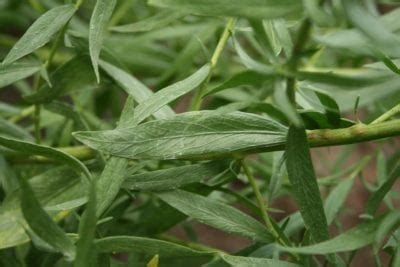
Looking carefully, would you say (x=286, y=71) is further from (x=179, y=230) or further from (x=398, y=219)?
(x=179, y=230)

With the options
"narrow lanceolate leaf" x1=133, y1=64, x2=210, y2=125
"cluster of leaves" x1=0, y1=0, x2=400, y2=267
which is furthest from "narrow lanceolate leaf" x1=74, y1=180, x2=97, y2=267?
"narrow lanceolate leaf" x1=133, y1=64, x2=210, y2=125

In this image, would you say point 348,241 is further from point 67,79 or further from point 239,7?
point 67,79

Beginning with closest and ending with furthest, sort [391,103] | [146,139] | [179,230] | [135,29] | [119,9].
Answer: [146,139], [135,29], [391,103], [119,9], [179,230]

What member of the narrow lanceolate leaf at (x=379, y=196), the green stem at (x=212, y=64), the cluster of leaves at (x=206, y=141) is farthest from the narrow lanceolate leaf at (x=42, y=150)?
the narrow lanceolate leaf at (x=379, y=196)

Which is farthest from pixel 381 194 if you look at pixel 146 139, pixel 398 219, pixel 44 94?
pixel 44 94

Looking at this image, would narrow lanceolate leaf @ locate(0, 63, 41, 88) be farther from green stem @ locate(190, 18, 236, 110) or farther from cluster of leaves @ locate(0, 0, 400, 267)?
green stem @ locate(190, 18, 236, 110)

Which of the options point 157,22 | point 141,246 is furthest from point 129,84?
point 141,246

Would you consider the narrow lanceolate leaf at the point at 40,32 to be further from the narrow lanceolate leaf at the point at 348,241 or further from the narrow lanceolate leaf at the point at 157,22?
the narrow lanceolate leaf at the point at 348,241
